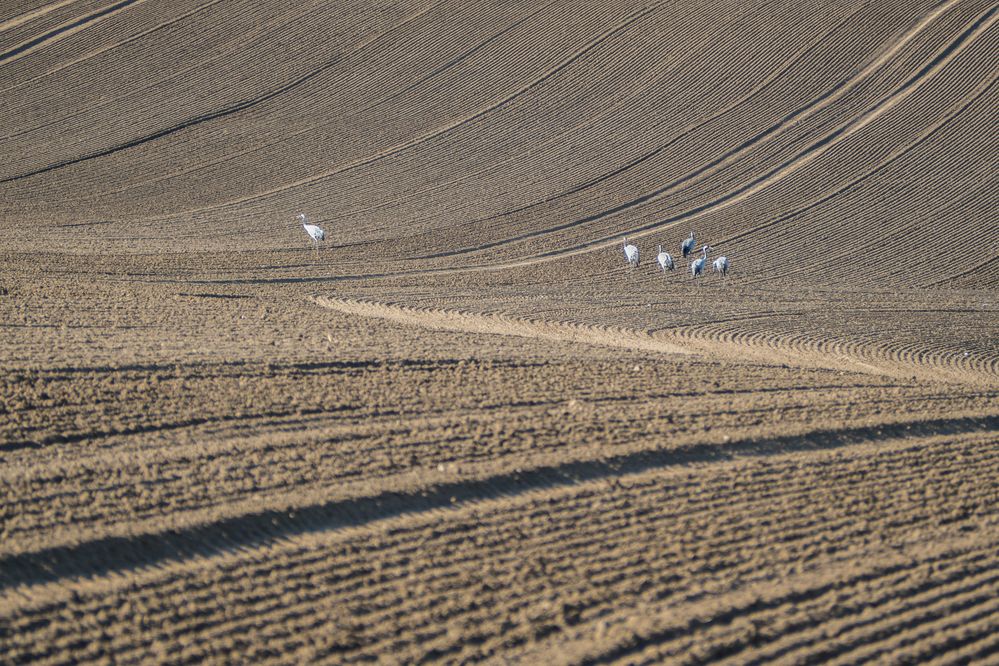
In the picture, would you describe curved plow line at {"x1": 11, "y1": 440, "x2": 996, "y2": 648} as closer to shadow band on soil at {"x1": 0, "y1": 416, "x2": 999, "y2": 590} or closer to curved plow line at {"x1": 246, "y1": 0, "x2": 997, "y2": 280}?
shadow band on soil at {"x1": 0, "y1": 416, "x2": 999, "y2": 590}

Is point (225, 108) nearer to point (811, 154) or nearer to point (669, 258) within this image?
point (669, 258)

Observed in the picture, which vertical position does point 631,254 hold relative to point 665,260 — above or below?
above

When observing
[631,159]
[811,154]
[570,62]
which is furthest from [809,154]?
[570,62]

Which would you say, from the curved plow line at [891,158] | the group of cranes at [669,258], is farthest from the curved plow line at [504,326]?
the curved plow line at [891,158]

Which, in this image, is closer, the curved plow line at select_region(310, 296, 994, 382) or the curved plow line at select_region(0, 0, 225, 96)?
the curved plow line at select_region(310, 296, 994, 382)

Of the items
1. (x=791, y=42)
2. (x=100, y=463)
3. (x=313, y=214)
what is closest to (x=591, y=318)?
(x=100, y=463)

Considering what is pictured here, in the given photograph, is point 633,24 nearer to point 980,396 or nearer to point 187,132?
point 187,132

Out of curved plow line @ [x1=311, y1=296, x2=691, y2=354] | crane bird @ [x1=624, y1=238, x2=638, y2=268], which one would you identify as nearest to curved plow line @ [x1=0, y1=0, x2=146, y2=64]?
curved plow line @ [x1=311, y1=296, x2=691, y2=354]
